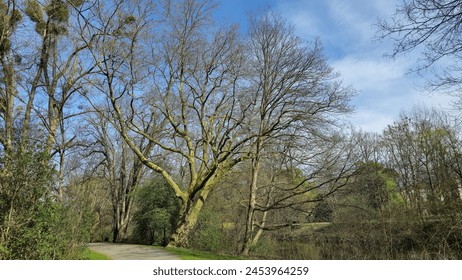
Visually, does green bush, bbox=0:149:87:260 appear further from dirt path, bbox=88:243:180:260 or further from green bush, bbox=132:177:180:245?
green bush, bbox=132:177:180:245

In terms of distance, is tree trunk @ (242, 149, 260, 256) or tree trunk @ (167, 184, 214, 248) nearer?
tree trunk @ (242, 149, 260, 256)

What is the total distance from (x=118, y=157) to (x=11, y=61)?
15114 millimetres

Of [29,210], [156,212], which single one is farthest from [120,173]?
[29,210]

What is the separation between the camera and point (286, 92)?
16391mm

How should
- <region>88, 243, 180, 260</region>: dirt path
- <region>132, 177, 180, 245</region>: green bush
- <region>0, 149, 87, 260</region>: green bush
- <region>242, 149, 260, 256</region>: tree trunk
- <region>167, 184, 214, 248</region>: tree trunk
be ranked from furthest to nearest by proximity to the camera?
<region>132, 177, 180, 245</region>: green bush, <region>167, 184, 214, 248</region>: tree trunk, <region>242, 149, 260, 256</region>: tree trunk, <region>88, 243, 180, 260</region>: dirt path, <region>0, 149, 87, 260</region>: green bush

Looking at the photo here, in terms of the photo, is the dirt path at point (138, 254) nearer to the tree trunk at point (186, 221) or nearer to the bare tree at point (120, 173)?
the tree trunk at point (186, 221)

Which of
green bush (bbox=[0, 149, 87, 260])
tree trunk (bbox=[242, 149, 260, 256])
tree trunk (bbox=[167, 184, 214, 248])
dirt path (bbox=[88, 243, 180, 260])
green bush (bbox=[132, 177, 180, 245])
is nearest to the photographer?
green bush (bbox=[0, 149, 87, 260])

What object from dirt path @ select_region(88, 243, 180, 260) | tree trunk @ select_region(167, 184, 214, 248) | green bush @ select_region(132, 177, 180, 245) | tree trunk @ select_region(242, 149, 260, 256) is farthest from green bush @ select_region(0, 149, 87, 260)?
green bush @ select_region(132, 177, 180, 245)

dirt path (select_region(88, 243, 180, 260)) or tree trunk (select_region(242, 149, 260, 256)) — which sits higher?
tree trunk (select_region(242, 149, 260, 256))

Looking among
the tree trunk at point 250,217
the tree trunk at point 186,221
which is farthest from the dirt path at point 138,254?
the tree trunk at point 250,217

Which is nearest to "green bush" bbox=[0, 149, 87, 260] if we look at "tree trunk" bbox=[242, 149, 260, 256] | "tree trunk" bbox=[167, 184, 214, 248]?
"tree trunk" bbox=[167, 184, 214, 248]

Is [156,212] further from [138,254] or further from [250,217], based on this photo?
[138,254]

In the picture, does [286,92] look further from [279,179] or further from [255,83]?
[279,179]
